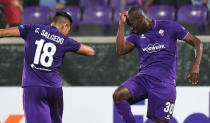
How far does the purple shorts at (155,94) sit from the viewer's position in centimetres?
510

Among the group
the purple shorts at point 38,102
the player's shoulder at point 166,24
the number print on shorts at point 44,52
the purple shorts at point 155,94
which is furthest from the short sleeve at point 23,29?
the player's shoulder at point 166,24

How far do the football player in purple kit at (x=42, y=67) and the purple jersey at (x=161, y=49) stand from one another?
67 centimetres

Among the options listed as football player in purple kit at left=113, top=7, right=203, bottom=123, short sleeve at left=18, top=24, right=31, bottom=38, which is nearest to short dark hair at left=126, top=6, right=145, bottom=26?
football player in purple kit at left=113, top=7, right=203, bottom=123

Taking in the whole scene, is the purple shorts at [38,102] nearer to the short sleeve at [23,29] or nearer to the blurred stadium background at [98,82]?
the short sleeve at [23,29]

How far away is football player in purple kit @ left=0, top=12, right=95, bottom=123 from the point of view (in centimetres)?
480

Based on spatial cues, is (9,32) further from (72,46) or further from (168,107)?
(168,107)

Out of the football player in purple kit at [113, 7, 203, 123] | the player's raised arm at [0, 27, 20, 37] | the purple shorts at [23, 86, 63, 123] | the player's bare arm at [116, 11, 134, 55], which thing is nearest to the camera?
the player's raised arm at [0, 27, 20, 37]

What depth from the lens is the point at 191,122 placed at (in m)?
6.20

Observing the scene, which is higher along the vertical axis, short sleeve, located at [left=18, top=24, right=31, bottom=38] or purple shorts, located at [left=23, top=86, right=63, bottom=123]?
short sleeve, located at [left=18, top=24, right=31, bottom=38]

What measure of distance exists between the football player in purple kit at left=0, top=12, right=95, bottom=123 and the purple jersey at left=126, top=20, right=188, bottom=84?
2.19 feet

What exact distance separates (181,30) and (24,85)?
1735 mm

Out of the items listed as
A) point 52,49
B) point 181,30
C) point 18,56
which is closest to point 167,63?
point 181,30

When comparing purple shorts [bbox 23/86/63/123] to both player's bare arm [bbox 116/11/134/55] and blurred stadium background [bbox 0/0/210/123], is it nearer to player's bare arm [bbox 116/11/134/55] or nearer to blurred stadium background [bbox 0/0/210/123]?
player's bare arm [bbox 116/11/134/55]

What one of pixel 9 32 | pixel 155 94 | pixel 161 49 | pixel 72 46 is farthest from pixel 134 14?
pixel 9 32
